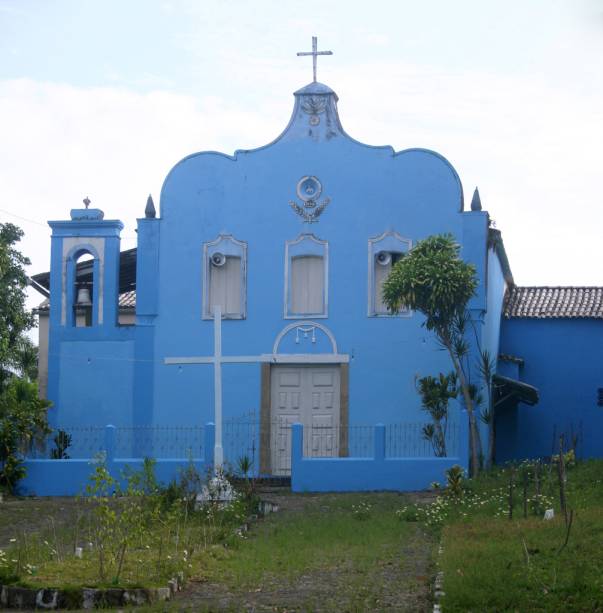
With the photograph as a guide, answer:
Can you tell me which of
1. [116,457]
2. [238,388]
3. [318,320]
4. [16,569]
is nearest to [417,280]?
[318,320]

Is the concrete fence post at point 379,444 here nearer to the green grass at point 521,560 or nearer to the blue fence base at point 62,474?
the blue fence base at point 62,474

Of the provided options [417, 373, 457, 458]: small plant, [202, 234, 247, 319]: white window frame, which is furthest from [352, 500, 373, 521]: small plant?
[202, 234, 247, 319]: white window frame

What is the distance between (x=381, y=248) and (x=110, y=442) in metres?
6.09

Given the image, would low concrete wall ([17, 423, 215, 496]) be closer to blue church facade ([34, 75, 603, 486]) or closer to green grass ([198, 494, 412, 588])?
blue church facade ([34, 75, 603, 486])

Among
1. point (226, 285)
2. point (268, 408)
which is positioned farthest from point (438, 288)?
point (226, 285)

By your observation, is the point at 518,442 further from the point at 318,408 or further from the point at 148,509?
the point at 148,509

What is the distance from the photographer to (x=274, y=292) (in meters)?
22.1

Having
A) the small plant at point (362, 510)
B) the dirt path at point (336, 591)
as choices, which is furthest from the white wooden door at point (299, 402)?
the dirt path at point (336, 591)

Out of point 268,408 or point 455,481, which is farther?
point 268,408

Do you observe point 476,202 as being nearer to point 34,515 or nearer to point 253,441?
point 253,441

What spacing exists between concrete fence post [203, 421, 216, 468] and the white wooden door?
198 centimetres

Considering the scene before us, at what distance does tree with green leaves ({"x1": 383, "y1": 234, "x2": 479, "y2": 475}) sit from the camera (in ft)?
64.6

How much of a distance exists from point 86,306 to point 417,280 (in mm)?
6897

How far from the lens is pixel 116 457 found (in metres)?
21.0
